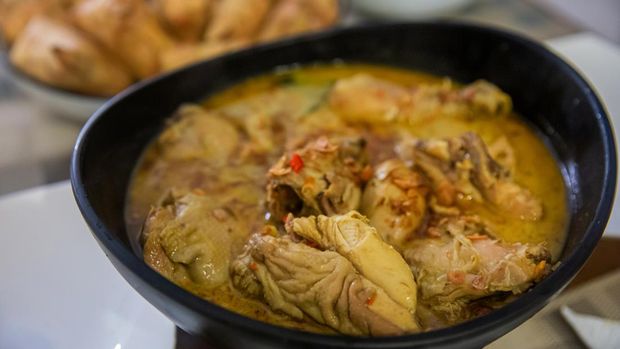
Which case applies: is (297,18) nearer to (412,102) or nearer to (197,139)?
(412,102)

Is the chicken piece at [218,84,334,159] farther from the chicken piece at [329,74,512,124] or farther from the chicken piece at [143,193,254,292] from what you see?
the chicken piece at [143,193,254,292]

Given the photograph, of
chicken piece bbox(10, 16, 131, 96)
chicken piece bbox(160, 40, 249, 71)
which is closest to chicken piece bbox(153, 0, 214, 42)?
chicken piece bbox(160, 40, 249, 71)

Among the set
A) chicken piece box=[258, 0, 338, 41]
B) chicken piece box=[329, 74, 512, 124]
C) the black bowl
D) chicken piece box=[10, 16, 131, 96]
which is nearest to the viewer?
the black bowl

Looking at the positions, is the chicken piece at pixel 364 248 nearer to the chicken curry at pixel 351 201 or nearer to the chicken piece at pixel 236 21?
the chicken curry at pixel 351 201

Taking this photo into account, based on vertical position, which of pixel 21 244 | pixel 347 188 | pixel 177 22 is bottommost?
pixel 21 244

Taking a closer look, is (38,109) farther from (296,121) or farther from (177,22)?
(296,121)

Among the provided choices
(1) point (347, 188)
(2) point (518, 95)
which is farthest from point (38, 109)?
(2) point (518, 95)
